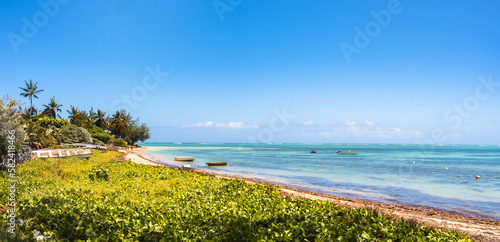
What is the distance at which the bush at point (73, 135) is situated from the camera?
135 feet

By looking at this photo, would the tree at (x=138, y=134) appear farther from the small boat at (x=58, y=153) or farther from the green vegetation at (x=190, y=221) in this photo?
the green vegetation at (x=190, y=221)

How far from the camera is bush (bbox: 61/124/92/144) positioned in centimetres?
4108

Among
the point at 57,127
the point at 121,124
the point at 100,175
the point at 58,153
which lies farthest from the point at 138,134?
the point at 100,175

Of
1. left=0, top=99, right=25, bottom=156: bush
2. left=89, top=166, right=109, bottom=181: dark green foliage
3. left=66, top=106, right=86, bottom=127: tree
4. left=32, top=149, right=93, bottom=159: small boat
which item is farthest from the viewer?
left=66, top=106, right=86, bottom=127: tree

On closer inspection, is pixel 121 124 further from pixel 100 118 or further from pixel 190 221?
pixel 190 221

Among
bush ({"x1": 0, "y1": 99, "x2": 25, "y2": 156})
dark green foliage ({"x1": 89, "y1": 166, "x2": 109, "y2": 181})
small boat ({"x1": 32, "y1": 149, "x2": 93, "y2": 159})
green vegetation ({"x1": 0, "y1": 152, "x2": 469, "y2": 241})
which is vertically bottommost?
green vegetation ({"x1": 0, "y1": 152, "x2": 469, "y2": 241})

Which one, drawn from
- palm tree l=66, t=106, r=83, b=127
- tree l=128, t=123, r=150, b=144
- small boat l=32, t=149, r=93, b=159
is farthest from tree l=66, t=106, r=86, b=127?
small boat l=32, t=149, r=93, b=159

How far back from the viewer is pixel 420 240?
4824mm

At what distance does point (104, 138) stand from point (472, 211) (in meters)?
62.4

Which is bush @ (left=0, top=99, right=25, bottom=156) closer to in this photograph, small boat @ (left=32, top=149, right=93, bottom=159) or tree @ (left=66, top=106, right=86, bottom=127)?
small boat @ (left=32, top=149, right=93, bottom=159)

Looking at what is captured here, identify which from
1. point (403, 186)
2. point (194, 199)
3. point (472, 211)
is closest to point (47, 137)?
point (194, 199)

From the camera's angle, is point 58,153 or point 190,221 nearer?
point 190,221

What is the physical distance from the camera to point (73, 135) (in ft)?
141

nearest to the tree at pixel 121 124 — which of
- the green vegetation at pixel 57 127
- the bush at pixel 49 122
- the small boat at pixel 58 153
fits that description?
the green vegetation at pixel 57 127
